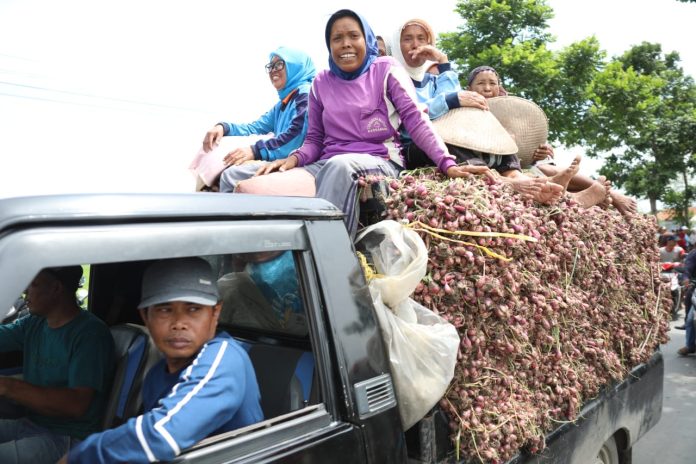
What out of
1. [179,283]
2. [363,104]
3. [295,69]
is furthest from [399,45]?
[179,283]

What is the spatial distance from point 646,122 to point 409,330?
1768 centimetres

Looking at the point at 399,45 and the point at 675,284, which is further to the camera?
the point at 675,284

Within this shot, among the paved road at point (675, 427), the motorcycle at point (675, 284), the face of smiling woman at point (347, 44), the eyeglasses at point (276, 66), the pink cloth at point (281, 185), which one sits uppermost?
the eyeglasses at point (276, 66)

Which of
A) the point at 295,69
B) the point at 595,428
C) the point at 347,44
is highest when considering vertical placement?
the point at 295,69

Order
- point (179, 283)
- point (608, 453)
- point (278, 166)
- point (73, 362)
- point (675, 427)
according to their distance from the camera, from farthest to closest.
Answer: point (675, 427) → point (608, 453) → point (278, 166) → point (73, 362) → point (179, 283)

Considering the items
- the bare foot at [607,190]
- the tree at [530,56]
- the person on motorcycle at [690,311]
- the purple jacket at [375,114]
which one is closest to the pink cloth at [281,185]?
the purple jacket at [375,114]

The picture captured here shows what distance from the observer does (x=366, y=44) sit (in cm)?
279

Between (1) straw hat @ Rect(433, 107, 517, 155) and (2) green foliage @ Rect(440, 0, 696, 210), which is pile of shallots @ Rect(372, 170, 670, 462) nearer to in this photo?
(1) straw hat @ Rect(433, 107, 517, 155)

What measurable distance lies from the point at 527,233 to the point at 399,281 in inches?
30.4

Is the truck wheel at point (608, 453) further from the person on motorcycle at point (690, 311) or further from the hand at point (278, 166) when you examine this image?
the person on motorcycle at point (690, 311)

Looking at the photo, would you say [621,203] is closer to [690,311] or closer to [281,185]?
[281,185]

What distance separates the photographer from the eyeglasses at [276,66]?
373cm

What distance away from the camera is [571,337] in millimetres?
2613

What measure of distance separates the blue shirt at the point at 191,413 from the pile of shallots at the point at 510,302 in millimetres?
751
